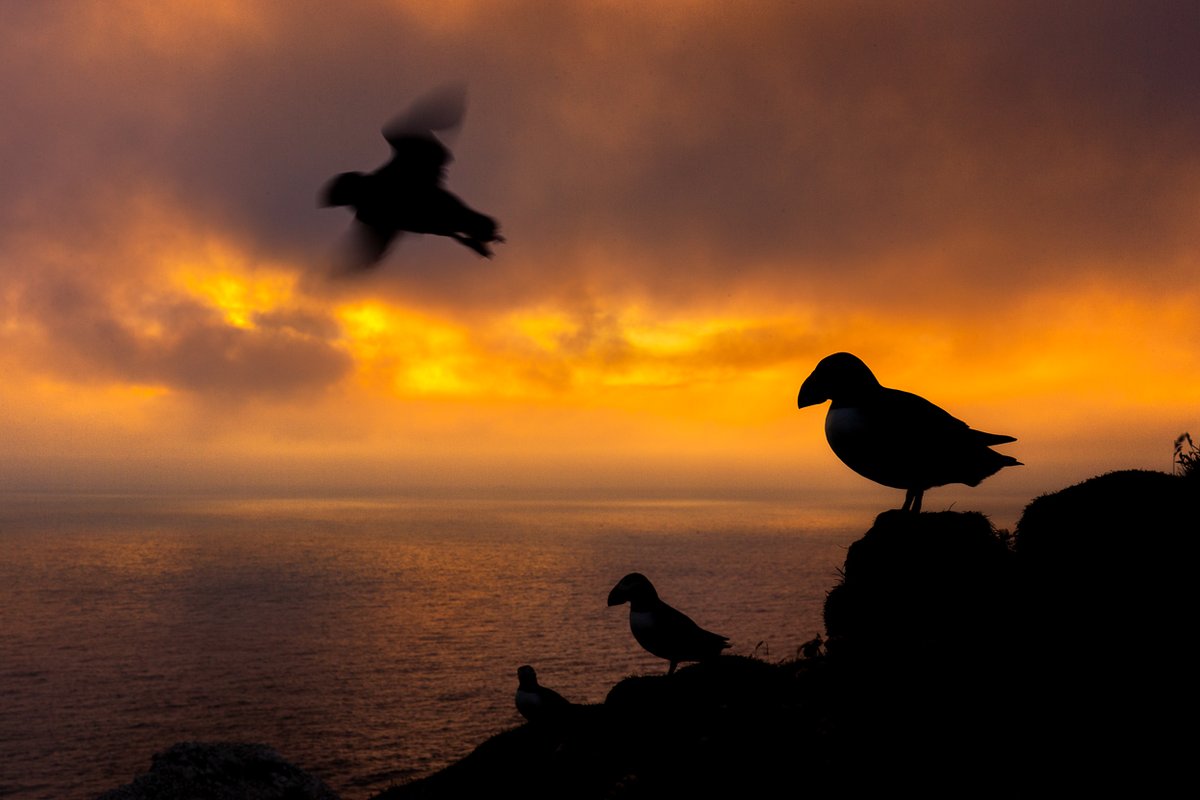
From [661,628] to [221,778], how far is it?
14.1 metres

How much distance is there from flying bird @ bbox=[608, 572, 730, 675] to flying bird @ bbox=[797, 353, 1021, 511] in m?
5.66

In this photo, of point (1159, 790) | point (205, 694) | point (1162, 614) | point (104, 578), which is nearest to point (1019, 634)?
point (1162, 614)

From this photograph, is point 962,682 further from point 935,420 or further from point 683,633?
point 683,633

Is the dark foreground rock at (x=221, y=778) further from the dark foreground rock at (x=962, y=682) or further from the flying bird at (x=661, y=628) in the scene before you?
the flying bird at (x=661, y=628)

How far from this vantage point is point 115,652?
106188 mm

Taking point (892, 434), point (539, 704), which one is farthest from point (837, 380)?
point (539, 704)

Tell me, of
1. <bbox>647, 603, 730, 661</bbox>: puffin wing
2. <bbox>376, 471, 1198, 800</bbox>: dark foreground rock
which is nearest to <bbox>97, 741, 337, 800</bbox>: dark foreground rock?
<bbox>376, 471, 1198, 800</bbox>: dark foreground rock

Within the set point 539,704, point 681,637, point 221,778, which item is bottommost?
point 221,778

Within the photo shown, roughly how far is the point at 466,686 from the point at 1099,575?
79.4 m

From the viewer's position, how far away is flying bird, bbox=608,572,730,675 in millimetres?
14227

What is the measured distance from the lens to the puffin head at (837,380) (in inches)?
378

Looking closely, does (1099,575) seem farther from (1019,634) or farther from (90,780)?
(90,780)

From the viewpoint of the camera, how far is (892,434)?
9211 millimetres

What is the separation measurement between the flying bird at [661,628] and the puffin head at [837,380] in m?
5.71
